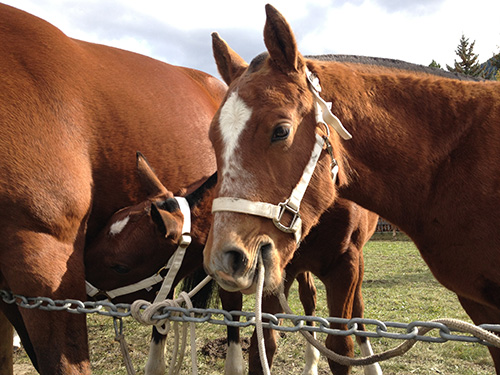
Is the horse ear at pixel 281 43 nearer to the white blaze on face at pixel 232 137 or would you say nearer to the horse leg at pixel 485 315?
the white blaze on face at pixel 232 137

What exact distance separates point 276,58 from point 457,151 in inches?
40.6

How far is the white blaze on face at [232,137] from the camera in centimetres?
179

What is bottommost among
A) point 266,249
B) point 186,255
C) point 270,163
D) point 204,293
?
point 204,293

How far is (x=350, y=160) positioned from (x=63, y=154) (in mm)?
1560

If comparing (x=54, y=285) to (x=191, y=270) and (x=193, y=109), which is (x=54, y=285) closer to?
(x=191, y=270)

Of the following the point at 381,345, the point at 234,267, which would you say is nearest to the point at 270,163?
the point at 234,267

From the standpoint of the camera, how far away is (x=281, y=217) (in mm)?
1804

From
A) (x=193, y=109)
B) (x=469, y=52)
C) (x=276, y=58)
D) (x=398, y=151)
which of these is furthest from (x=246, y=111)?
(x=469, y=52)

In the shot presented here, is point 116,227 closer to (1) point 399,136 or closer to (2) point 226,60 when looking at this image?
(2) point 226,60

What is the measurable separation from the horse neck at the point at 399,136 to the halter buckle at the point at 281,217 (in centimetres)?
48

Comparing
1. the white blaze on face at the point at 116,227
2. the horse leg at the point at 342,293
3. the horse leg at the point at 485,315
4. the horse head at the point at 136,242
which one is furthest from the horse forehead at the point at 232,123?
the horse leg at the point at 342,293

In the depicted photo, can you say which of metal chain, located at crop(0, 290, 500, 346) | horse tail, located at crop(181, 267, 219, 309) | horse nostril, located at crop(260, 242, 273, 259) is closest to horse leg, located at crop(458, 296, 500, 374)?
metal chain, located at crop(0, 290, 500, 346)

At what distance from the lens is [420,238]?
2213mm

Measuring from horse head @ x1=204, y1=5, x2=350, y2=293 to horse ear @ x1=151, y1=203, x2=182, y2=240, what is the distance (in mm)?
917
